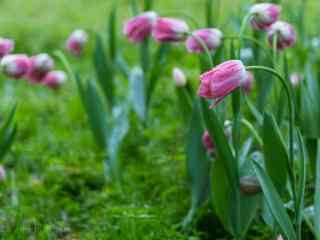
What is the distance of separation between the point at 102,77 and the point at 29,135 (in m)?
0.52

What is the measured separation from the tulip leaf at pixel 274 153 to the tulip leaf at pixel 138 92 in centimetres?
108

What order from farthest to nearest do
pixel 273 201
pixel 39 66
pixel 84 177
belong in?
pixel 84 177 → pixel 39 66 → pixel 273 201

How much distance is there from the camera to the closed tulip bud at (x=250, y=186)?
4.78 feet

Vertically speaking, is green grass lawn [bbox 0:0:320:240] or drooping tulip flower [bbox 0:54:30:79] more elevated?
drooping tulip flower [bbox 0:54:30:79]

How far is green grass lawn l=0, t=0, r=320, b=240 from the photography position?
1621 millimetres

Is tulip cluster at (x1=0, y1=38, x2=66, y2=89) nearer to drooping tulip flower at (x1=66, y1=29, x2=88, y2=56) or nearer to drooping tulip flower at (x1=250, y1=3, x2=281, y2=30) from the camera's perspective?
drooping tulip flower at (x1=66, y1=29, x2=88, y2=56)

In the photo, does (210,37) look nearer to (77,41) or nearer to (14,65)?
(14,65)

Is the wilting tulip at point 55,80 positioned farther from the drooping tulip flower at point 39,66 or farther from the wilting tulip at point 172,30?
the wilting tulip at point 172,30

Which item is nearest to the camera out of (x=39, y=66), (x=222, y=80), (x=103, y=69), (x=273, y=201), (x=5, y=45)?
(x=222, y=80)

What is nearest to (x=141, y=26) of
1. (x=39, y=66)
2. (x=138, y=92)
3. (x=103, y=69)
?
(x=39, y=66)

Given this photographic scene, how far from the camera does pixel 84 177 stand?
2.20 meters

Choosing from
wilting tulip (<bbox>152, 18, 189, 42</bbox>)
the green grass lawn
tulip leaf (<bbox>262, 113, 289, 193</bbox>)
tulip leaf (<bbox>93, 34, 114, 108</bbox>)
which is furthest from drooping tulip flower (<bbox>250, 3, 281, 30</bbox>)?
tulip leaf (<bbox>93, 34, 114, 108</bbox>)

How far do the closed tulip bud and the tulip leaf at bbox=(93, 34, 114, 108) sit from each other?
101 centimetres

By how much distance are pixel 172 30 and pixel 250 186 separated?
1.64 feet
